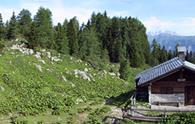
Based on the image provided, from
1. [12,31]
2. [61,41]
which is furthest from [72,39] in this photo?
[12,31]

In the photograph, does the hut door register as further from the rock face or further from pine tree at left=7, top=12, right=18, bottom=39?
pine tree at left=7, top=12, right=18, bottom=39

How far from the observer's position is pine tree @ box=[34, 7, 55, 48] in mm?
81125

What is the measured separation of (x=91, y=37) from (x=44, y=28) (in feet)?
76.1

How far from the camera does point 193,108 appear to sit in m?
41.7

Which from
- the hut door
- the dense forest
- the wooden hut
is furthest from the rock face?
the hut door

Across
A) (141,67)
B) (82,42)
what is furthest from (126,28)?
(82,42)

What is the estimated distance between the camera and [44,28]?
84688 mm

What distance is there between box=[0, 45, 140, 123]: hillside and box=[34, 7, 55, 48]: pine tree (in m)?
5.27

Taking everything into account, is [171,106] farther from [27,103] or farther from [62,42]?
[62,42]

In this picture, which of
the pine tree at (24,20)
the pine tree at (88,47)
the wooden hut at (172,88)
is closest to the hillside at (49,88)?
the wooden hut at (172,88)

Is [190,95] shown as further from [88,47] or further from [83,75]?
[88,47]

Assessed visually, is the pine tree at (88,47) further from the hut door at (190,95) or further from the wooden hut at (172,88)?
the hut door at (190,95)

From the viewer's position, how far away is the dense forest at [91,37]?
267 ft

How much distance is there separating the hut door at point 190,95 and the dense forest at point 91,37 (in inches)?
1144
